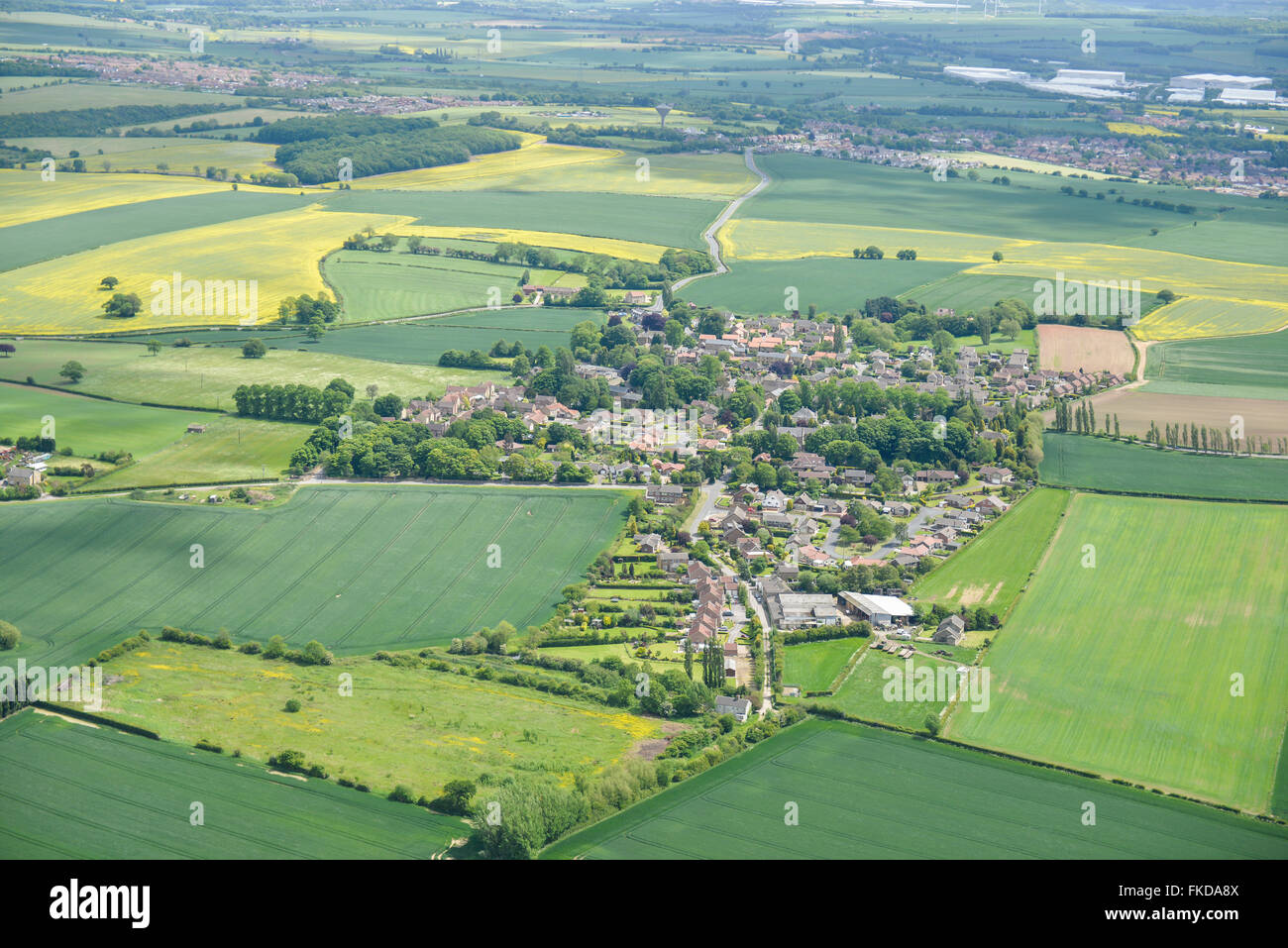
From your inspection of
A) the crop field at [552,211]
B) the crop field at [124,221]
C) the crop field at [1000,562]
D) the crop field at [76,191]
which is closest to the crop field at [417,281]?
the crop field at [552,211]

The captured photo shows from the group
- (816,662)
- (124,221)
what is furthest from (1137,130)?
(816,662)

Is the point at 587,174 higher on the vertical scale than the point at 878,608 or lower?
higher

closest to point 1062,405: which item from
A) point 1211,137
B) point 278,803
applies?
point 278,803

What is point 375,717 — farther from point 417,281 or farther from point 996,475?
point 417,281

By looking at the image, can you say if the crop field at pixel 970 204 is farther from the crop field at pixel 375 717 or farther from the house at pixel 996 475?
the crop field at pixel 375 717

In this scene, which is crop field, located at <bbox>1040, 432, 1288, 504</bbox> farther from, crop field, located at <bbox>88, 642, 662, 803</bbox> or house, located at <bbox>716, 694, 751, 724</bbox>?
crop field, located at <bbox>88, 642, 662, 803</bbox>

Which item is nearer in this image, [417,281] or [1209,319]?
[1209,319]

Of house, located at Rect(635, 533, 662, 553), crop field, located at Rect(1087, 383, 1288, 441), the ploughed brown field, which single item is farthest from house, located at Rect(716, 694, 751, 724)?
the ploughed brown field
